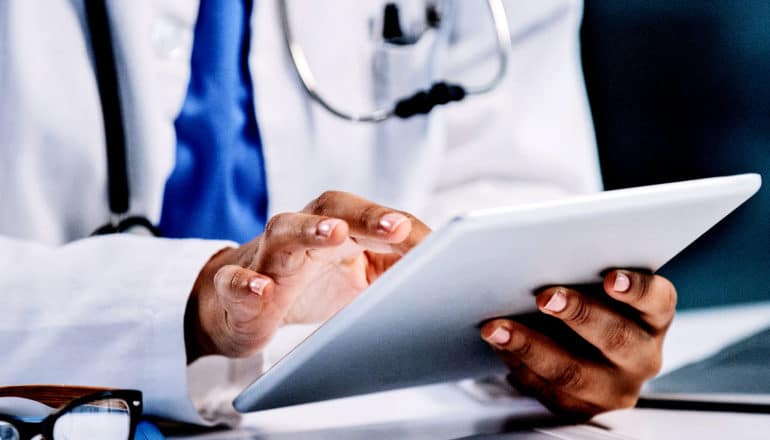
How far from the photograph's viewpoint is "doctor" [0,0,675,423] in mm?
523

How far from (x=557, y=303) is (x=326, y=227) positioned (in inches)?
5.4

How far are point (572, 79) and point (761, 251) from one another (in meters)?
0.34

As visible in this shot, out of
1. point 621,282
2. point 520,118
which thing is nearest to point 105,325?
point 621,282

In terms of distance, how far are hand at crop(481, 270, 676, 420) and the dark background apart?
21.2 inches

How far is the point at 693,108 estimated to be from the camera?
1062mm

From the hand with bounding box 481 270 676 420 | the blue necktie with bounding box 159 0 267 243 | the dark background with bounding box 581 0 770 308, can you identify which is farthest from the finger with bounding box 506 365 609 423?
the dark background with bounding box 581 0 770 308

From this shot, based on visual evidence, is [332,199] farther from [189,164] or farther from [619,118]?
[619,118]

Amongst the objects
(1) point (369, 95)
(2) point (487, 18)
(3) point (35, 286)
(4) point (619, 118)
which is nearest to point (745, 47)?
(4) point (619, 118)

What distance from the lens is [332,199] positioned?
478mm

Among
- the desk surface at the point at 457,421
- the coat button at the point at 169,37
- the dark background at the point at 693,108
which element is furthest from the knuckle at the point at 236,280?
the dark background at the point at 693,108

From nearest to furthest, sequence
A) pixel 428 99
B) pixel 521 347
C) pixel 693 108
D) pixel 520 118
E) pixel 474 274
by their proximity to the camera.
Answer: pixel 474 274, pixel 521 347, pixel 428 99, pixel 520 118, pixel 693 108

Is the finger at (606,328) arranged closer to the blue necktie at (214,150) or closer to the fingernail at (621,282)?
the fingernail at (621,282)

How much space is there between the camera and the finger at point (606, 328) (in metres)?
0.45

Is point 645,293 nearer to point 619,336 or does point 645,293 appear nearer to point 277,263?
point 619,336
